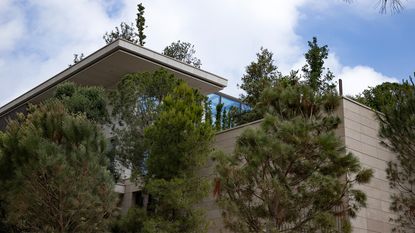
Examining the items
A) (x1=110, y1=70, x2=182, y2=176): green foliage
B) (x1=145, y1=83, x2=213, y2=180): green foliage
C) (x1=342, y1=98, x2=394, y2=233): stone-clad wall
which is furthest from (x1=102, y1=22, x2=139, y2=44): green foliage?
(x1=342, y1=98, x2=394, y2=233): stone-clad wall

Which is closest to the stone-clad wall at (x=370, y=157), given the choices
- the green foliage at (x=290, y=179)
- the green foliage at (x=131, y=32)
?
the green foliage at (x=290, y=179)

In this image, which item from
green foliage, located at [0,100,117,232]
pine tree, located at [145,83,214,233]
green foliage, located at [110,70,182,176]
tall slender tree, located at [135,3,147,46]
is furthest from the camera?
tall slender tree, located at [135,3,147,46]

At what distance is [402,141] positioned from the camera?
10016 millimetres

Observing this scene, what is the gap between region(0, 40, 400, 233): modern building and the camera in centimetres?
1204

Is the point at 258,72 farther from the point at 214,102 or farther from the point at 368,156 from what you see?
the point at 368,156

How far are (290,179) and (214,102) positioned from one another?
46.3 ft

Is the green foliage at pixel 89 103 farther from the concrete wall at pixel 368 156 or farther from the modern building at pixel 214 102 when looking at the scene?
the concrete wall at pixel 368 156

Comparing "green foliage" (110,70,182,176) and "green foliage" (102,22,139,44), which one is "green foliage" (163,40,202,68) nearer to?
"green foliage" (102,22,139,44)

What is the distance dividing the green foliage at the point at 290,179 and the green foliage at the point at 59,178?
275cm

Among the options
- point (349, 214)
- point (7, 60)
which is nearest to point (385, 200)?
point (349, 214)

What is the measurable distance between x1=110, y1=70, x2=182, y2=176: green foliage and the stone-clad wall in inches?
187

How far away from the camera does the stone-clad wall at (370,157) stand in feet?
38.7

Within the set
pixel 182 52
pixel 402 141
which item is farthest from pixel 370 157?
pixel 182 52

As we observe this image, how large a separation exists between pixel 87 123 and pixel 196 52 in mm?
17565
